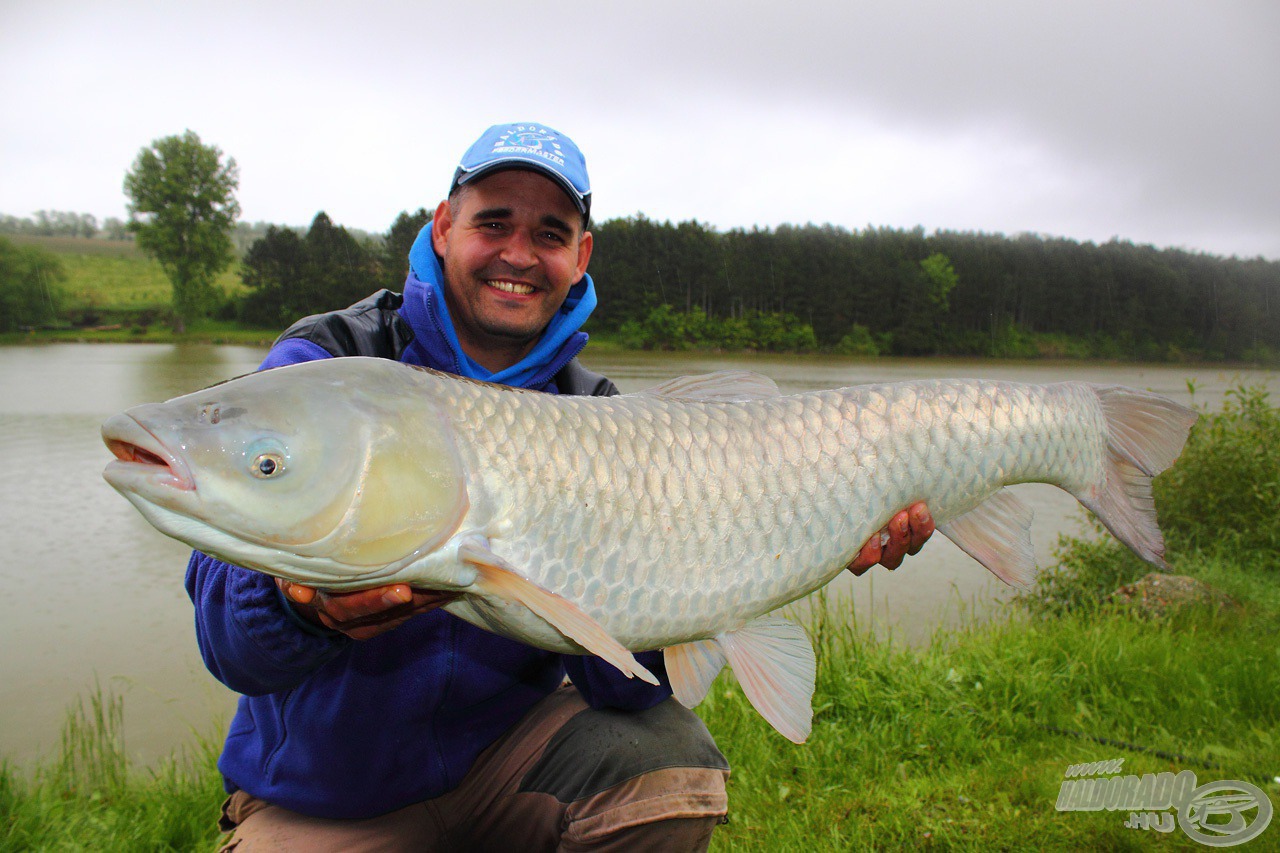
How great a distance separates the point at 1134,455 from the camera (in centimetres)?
174

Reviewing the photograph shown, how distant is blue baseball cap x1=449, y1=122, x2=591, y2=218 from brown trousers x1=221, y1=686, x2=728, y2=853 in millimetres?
1359

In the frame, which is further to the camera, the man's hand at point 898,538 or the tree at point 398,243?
the tree at point 398,243

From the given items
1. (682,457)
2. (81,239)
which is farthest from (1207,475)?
(81,239)

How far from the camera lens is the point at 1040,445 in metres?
1.68

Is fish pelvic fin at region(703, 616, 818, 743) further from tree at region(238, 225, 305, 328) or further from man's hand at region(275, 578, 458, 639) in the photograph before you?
tree at region(238, 225, 305, 328)

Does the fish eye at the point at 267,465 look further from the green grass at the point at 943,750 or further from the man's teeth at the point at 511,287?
the green grass at the point at 943,750

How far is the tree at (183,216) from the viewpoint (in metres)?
32.8

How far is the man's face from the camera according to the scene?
212 cm

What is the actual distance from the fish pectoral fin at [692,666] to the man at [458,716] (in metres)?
0.39

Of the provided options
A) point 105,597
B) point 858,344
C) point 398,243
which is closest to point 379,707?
point 105,597

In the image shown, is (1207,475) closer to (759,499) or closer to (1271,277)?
(759,499)

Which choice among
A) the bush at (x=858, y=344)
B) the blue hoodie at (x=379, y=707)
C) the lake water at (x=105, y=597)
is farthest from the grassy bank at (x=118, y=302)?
the blue hoodie at (x=379, y=707)

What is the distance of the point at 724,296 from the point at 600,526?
34974 mm

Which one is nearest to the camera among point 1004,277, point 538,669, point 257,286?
point 538,669
